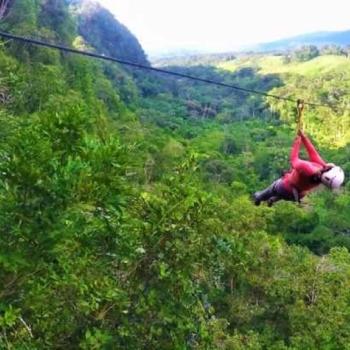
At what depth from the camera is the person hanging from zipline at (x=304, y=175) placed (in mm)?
6250

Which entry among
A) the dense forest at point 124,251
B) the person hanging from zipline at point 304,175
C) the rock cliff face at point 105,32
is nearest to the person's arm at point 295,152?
the person hanging from zipline at point 304,175

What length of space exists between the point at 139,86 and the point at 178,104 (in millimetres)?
6378

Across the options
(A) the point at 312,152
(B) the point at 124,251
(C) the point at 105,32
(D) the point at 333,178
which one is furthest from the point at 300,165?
(C) the point at 105,32

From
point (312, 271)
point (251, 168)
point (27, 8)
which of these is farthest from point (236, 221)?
point (251, 168)

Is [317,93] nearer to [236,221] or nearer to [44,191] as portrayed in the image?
[236,221]

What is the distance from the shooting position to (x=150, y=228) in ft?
20.0

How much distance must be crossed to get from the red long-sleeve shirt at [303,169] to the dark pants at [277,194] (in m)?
0.08

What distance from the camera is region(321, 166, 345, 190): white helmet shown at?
6172mm

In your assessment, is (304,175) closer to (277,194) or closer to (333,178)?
(333,178)

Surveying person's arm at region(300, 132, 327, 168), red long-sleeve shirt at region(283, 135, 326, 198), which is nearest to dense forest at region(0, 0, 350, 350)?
red long-sleeve shirt at region(283, 135, 326, 198)

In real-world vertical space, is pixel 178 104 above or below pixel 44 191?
below

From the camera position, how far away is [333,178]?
620 cm

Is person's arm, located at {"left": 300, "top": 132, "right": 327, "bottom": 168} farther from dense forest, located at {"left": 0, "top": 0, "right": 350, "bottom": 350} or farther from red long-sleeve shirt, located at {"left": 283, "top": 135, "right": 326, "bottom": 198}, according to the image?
dense forest, located at {"left": 0, "top": 0, "right": 350, "bottom": 350}

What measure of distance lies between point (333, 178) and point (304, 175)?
448mm
